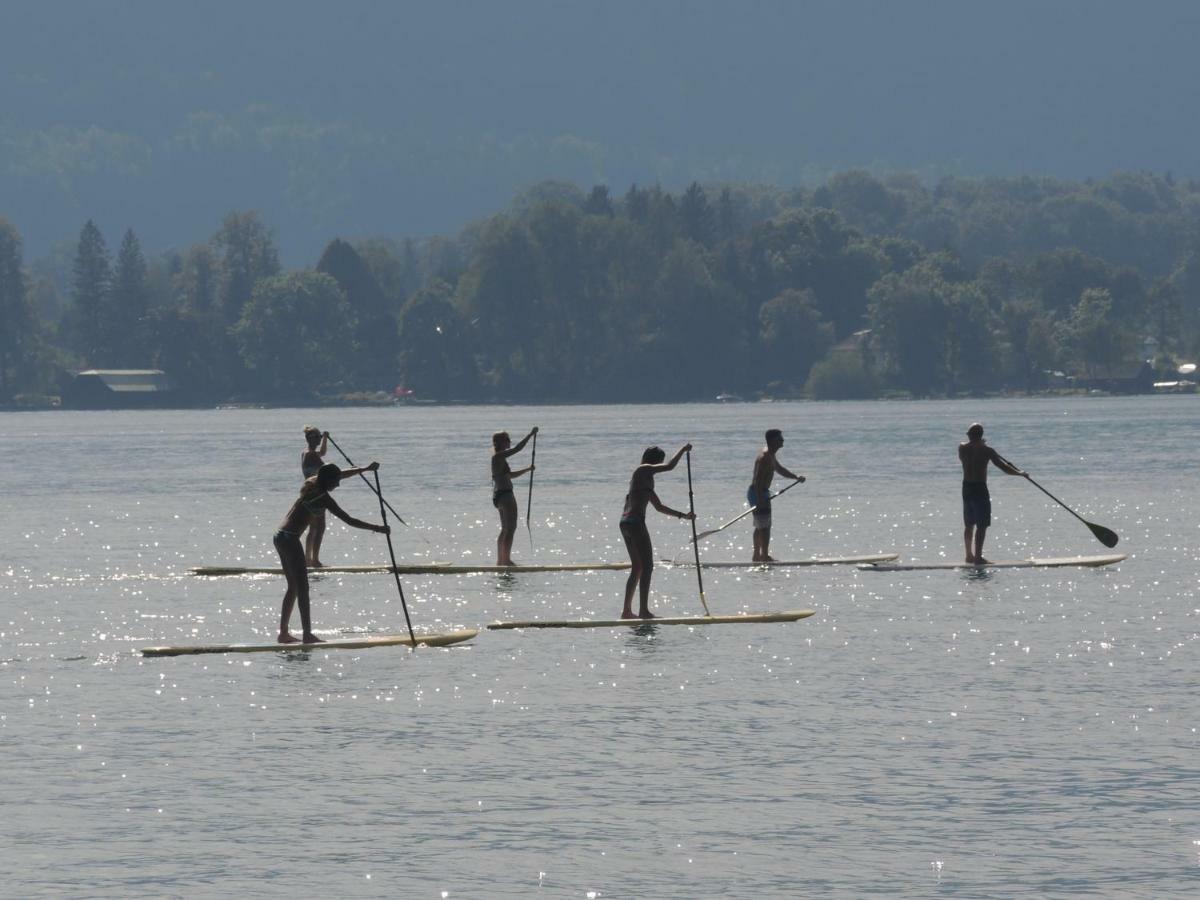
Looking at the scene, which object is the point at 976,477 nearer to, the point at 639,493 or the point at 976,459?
the point at 976,459

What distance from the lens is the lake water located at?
16344mm

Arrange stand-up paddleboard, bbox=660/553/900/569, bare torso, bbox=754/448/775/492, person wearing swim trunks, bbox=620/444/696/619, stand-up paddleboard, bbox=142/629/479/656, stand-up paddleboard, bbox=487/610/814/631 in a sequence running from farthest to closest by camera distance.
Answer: stand-up paddleboard, bbox=660/553/900/569, bare torso, bbox=754/448/775/492, stand-up paddleboard, bbox=487/610/814/631, person wearing swim trunks, bbox=620/444/696/619, stand-up paddleboard, bbox=142/629/479/656

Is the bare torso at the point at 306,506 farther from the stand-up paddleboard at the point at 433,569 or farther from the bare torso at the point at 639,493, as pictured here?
the stand-up paddleboard at the point at 433,569

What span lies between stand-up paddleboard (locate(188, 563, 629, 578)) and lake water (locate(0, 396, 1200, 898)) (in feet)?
0.66

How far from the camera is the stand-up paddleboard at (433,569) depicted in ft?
122

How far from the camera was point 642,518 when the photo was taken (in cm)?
2873

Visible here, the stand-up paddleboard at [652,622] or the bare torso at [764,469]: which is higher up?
the bare torso at [764,469]

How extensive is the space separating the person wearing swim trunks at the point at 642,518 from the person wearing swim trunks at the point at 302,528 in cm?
348

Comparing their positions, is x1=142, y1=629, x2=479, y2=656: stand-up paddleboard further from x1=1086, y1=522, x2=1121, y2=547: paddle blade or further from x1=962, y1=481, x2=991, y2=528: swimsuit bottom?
x1=1086, y1=522, x2=1121, y2=547: paddle blade

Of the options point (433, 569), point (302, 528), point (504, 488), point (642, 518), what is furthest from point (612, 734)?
point (433, 569)

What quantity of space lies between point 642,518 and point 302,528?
4.79 meters

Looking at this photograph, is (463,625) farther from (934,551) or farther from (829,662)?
(934,551)

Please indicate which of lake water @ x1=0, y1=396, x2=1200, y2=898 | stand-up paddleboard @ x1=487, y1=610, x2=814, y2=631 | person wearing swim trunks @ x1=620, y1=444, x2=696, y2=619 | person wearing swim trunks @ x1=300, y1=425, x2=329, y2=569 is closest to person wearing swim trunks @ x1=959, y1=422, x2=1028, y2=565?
lake water @ x1=0, y1=396, x2=1200, y2=898

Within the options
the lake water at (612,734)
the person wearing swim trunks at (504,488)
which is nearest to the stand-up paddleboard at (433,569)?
the lake water at (612,734)
